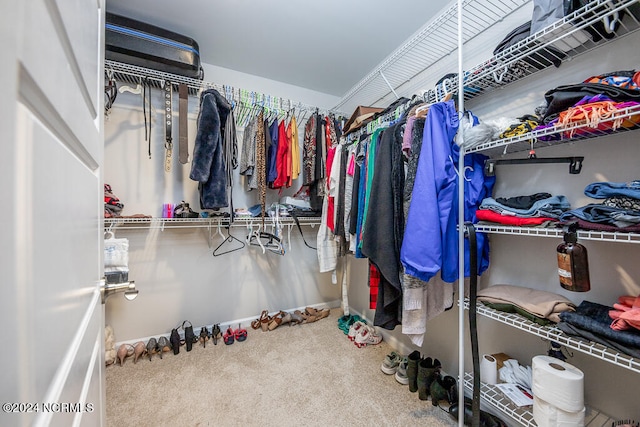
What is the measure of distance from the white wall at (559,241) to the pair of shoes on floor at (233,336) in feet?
5.00

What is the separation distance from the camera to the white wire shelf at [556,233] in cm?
69

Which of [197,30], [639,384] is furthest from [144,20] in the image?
[639,384]

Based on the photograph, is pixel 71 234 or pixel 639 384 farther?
pixel 639 384

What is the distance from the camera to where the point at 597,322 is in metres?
0.78

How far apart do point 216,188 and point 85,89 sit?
1263 mm

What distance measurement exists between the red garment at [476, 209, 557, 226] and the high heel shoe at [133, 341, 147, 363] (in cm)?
234

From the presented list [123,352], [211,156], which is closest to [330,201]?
[211,156]

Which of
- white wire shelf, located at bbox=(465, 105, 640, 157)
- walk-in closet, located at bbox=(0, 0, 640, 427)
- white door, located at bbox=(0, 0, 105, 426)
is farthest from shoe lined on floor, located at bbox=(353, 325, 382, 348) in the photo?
white door, located at bbox=(0, 0, 105, 426)

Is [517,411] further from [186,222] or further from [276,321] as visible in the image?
[186,222]

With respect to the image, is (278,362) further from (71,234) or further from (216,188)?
(71,234)

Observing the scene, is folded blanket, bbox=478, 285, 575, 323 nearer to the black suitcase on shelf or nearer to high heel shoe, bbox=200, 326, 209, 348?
high heel shoe, bbox=200, 326, 209, 348

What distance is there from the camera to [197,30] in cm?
176

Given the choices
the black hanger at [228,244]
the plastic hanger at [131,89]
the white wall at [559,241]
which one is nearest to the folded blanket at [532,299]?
the white wall at [559,241]

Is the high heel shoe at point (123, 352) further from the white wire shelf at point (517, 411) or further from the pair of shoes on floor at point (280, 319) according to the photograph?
the white wire shelf at point (517, 411)
